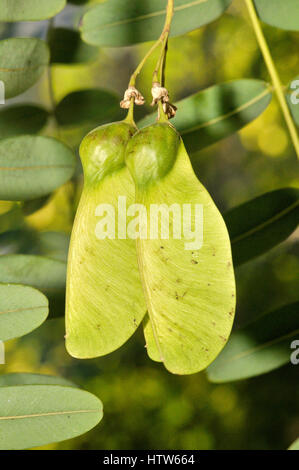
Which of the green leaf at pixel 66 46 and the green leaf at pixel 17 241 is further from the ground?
the green leaf at pixel 66 46

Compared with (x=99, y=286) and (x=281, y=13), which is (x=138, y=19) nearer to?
(x=281, y=13)

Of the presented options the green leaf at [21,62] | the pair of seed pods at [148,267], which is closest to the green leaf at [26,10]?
the green leaf at [21,62]

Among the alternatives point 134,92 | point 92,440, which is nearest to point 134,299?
point 134,92

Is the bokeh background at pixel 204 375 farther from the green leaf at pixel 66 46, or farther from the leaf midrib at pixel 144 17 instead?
the leaf midrib at pixel 144 17

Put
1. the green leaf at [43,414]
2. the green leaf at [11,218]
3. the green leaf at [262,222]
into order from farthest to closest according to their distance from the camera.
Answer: the green leaf at [11,218] < the green leaf at [262,222] < the green leaf at [43,414]

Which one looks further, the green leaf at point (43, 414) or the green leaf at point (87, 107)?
the green leaf at point (87, 107)

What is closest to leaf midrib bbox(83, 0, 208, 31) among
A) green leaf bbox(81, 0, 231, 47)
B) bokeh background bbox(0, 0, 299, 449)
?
green leaf bbox(81, 0, 231, 47)

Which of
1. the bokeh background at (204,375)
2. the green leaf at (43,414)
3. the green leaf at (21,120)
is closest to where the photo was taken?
the green leaf at (43,414)
